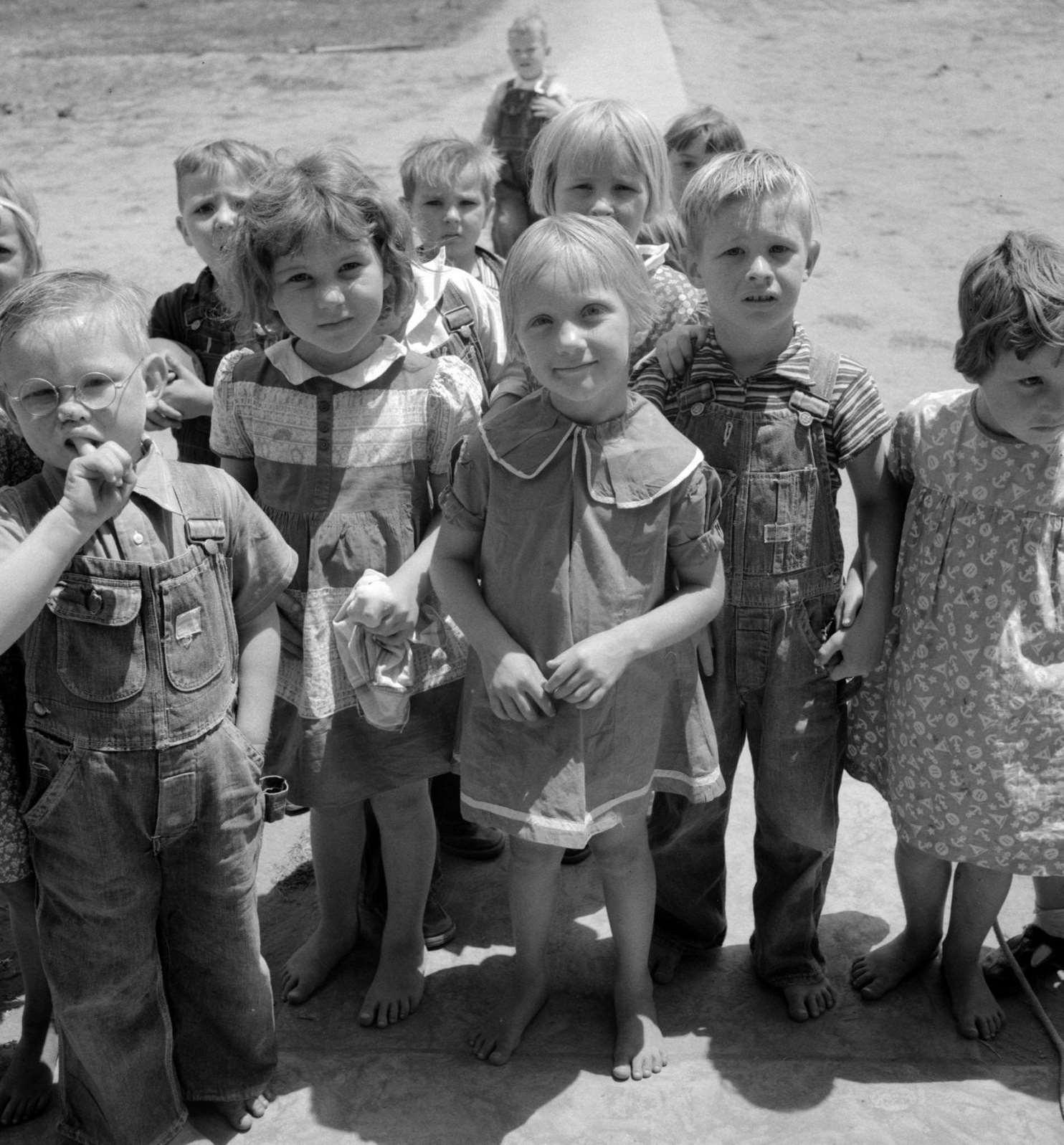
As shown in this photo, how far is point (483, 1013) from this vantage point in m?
2.85

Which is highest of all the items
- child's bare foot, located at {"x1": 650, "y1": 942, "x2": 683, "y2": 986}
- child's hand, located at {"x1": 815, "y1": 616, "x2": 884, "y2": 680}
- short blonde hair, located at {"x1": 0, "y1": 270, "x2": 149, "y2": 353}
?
short blonde hair, located at {"x1": 0, "y1": 270, "x2": 149, "y2": 353}

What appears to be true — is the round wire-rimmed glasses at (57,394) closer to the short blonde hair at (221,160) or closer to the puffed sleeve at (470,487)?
the puffed sleeve at (470,487)

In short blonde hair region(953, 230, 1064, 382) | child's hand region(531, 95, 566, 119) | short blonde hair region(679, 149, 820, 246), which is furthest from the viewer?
child's hand region(531, 95, 566, 119)

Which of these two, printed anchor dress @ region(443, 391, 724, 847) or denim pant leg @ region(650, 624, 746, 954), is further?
denim pant leg @ region(650, 624, 746, 954)

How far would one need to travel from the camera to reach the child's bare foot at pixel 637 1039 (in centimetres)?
264

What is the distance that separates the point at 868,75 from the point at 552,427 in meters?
12.7

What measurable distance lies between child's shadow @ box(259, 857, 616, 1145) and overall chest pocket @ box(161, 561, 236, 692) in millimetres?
921

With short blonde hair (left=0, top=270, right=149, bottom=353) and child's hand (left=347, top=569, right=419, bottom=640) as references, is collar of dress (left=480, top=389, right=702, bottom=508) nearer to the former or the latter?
child's hand (left=347, top=569, right=419, bottom=640)

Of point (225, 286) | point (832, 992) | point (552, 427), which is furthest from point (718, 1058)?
point (225, 286)

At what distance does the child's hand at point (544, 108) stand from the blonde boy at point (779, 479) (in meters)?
6.03

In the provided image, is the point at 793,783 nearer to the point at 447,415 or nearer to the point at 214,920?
the point at 447,415

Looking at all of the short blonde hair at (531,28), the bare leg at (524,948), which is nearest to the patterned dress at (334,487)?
the bare leg at (524,948)

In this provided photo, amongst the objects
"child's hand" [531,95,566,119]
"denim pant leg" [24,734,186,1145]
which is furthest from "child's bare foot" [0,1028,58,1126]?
"child's hand" [531,95,566,119]

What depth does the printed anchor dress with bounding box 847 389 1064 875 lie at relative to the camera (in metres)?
2.47
